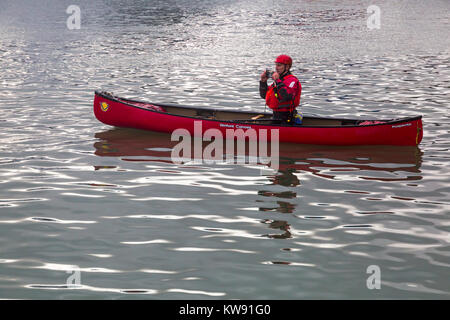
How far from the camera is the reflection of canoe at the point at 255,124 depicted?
1332cm

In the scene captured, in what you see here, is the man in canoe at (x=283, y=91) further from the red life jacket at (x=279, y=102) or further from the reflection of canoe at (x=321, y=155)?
the reflection of canoe at (x=321, y=155)

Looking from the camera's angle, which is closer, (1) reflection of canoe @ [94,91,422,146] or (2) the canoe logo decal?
(1) reflection of canoe @ [94,91,422,146]

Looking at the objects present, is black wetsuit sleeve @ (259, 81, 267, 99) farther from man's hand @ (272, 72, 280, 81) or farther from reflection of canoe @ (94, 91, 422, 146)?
reflection of canoe @ (94, 91, 422, 146)

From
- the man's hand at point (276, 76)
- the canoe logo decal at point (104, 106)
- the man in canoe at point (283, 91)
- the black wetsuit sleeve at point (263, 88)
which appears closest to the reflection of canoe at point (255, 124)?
the canoe logo decal at point (104, 106)

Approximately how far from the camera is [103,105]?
1513 cm

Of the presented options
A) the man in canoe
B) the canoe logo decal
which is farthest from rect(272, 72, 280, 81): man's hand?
the canoe logo decal

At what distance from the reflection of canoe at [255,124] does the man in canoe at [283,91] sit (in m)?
0.34

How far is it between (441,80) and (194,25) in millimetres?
27060

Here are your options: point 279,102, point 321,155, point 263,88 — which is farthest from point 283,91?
point 321,155

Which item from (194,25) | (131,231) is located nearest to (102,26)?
(194,25)

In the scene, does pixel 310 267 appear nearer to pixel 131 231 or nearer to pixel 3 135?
pixel 131 231

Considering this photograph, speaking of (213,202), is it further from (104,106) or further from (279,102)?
(104,106)

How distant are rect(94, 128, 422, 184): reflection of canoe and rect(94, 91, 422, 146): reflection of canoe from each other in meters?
0.20

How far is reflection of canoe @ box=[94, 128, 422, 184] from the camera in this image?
12.1 m
